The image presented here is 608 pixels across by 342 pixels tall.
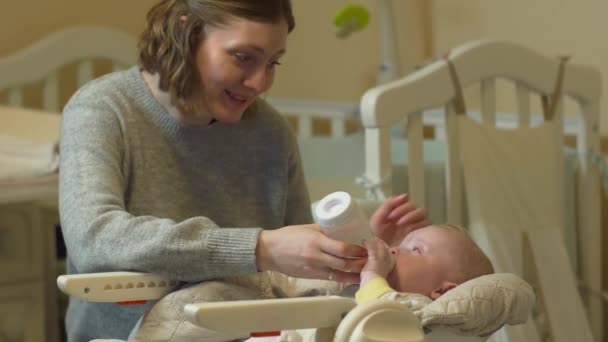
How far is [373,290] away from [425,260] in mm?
185

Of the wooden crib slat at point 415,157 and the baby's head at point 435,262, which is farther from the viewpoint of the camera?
the wooden crib slat at point 415,157

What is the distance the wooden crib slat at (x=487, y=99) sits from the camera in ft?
5.95

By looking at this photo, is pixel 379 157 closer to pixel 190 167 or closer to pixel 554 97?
pixel 190 167

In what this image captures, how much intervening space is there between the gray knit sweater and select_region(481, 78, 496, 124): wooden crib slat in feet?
1.45

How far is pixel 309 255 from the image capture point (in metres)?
1.09

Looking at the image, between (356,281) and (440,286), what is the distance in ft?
0.49

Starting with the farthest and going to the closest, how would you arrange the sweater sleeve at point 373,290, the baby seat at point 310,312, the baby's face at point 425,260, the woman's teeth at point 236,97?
the woman's teeth at point 236,97 → the baby's face at point 425,260 → the sweater sleeve at point 373,290 → the baby seat at point 310,312

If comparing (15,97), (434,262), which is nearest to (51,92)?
(15,97)

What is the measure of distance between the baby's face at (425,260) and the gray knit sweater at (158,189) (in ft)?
0.62

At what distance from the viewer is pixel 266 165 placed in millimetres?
1510

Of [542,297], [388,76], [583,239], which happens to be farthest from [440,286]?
[388,76]

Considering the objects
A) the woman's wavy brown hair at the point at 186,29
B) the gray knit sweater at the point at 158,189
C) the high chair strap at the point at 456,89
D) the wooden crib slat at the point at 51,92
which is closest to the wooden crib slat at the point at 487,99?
the high chair strap at the point at 456,89

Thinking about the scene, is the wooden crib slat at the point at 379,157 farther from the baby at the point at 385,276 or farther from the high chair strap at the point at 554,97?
the high chair strap at the point at 554,97

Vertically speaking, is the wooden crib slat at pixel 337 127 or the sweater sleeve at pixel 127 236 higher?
the sweater sleeve at pixel 127 236
